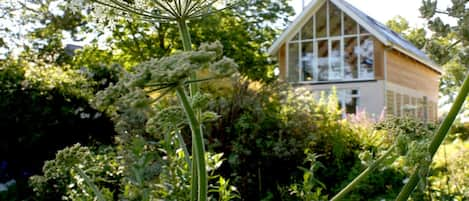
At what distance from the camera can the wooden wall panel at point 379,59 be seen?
21.4 m

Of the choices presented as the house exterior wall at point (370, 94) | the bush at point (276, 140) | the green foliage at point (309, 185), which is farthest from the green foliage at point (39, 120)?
the house exterior wall at point (370, 94)

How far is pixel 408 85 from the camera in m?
24.8

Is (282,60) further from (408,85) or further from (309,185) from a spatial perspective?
(309,185)

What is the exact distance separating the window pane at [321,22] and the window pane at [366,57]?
62.3 inches

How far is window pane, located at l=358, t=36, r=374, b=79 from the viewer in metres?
21.7

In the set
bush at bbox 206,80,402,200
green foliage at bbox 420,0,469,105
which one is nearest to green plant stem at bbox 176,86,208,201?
green foliage at bbox 420,0,469,105

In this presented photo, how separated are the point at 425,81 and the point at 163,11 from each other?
27677 millimetres

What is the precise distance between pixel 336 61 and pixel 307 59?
121 centimetres

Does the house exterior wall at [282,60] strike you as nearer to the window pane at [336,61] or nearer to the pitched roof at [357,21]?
the pitched roof at [357,21]

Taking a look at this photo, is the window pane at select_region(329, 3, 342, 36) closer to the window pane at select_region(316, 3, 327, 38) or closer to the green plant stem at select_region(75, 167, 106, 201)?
the window pane at select_region(316, 3, 327, 38)

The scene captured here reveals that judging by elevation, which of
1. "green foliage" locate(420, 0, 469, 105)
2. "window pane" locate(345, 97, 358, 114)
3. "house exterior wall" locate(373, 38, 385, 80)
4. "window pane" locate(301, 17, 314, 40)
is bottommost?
"window pane" locate(345, 97, 358, 114)

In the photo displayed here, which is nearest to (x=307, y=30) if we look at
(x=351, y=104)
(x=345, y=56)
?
(x=345, y=56)

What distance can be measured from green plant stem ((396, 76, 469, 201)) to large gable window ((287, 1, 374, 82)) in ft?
67.6

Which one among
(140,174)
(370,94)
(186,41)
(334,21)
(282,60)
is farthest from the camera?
(282,60)
